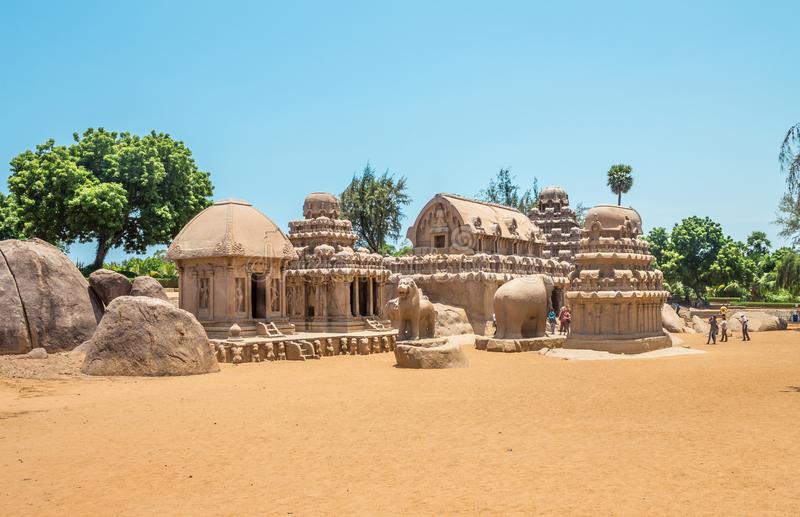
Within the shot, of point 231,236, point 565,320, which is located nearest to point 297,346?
point 231,236

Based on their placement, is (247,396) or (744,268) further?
(744,268)

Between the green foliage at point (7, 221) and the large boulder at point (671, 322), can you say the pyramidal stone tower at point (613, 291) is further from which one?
the green foliage at point (7, 221)

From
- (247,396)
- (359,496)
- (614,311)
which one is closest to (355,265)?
(614,311)

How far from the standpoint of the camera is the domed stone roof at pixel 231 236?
25.5 metres

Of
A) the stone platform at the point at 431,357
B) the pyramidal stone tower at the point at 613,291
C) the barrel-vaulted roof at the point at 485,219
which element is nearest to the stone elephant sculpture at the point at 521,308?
the pyramidal stone tower at the point at 613,291

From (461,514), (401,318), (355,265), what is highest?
(355,265)

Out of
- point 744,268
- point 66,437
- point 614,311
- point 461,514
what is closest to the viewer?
point 461,514

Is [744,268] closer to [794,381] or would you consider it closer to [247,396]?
[794,381]

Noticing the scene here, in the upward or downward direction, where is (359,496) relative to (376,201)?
downward

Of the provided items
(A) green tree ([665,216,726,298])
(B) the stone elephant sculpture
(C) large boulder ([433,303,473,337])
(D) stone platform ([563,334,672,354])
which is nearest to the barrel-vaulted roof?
(C) large boulder ([433,303,473,337])

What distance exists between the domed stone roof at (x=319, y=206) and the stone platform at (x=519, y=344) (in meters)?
9.59

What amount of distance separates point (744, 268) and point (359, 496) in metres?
69.1

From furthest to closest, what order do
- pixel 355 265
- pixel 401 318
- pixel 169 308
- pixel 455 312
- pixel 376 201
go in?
pixel 376 201
pixel 455 312
pixel 355 265
pixel 401 318
pixel 169 308

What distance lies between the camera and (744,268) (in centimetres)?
6912
